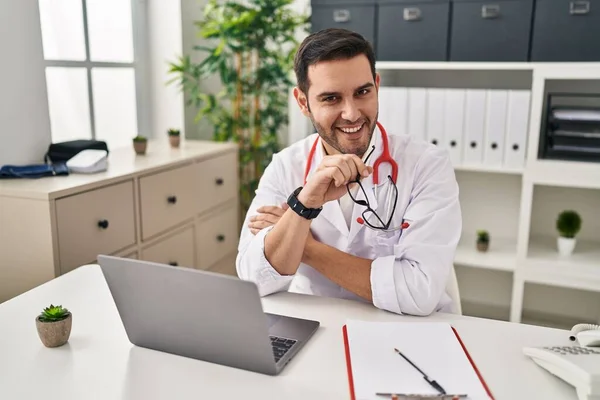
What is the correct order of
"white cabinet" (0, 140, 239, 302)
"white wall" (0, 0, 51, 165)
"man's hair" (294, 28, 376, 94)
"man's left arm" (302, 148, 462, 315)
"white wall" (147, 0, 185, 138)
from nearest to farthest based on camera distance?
"man's left arm" (302, 148, 462, 315)
"man's hair" (294, 28, 376, 94)
"white cabinet" (0, 140, 239, 302)
"white wall" (0, 0, 51, 165)
"white wall" (147, 0, 185, 138)

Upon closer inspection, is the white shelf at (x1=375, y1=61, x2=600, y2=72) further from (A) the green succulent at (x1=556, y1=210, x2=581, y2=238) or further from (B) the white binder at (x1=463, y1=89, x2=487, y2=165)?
(A) the green succulent at (x1=556, y1=210, x2=581, y2=238)

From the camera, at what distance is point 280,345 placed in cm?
108

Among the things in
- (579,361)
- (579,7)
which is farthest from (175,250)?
(579,7)

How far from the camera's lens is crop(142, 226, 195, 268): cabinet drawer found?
234 centimetres

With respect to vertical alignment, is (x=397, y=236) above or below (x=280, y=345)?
above

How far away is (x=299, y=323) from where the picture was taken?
1176mm

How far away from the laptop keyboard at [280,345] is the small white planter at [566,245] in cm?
187

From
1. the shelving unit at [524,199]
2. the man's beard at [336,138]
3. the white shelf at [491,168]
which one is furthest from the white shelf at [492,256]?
the man's beard at [336,138]

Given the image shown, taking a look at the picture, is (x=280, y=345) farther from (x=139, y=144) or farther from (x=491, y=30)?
(x=491, y=30)

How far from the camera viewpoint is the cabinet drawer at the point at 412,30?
2446mm

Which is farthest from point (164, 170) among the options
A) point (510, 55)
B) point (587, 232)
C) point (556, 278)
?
point (587, 232)

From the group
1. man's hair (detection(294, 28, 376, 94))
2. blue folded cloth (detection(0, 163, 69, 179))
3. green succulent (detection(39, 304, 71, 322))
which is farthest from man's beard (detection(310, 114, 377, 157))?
blue folded cloth (detection(0, 163, 69, 179))

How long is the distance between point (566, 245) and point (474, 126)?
A: 692 mm

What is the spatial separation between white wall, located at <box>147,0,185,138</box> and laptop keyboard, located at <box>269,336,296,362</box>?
233 centimetres
